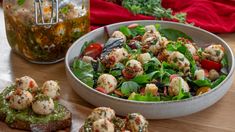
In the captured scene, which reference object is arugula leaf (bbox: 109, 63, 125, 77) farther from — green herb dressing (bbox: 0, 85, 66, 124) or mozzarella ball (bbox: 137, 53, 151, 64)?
green herb dressing (bbox: 0, 85, 66, 124)

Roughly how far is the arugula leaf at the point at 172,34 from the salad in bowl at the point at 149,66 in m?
0.03

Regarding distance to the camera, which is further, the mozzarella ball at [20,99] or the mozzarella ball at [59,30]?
the mozzarella ball at [59,30]

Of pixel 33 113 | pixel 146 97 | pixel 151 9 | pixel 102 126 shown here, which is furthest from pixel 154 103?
pixel 151 9

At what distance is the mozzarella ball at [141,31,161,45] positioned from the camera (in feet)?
3.77

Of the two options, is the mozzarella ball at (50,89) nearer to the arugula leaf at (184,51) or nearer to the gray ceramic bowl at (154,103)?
the gray ceramic bowl at (154,103)

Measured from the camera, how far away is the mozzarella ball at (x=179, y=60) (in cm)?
107

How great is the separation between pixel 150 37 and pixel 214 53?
17 centimetres

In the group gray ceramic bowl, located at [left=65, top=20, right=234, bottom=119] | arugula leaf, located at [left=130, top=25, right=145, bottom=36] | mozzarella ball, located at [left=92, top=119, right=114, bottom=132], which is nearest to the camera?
mozzarella ball, located at [left=92, top=119, right=114, bottom=132]

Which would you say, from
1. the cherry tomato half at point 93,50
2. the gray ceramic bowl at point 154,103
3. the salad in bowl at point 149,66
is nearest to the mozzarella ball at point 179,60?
the salad in bowl at point 149,66

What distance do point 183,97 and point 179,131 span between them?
0.07m

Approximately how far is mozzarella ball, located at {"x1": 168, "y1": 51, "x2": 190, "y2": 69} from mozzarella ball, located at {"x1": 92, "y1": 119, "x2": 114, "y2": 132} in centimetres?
29

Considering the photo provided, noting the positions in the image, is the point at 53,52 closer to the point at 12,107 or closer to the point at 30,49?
the point at 30,49

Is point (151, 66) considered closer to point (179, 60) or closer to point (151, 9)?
point (179, 60)

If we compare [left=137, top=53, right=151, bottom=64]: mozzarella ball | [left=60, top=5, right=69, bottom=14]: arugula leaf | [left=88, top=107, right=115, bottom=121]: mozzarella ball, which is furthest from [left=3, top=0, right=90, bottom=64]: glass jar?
[left=88, top=107, right=115, bottom=121]: mozzarella ball
